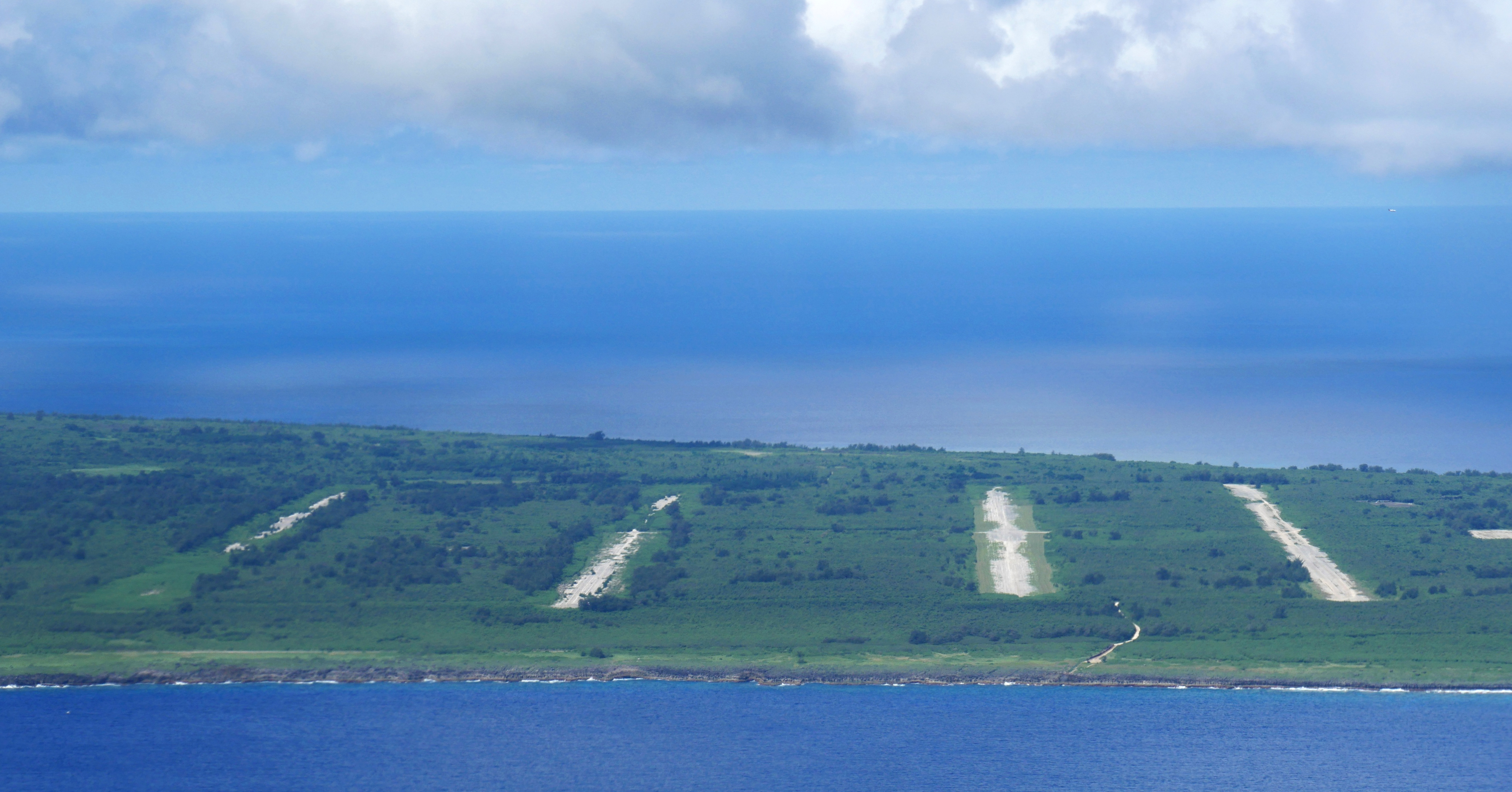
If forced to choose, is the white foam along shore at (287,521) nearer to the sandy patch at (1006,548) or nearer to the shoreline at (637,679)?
the shoreline at (637,679)

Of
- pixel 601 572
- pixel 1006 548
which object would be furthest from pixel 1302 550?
pixel 601 572

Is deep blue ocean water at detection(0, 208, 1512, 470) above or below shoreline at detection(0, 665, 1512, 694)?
above

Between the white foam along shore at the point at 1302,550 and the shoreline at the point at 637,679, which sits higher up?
the white foam along shore at the point at 1302,550

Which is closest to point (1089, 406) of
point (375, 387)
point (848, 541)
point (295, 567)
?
point (848, 541)

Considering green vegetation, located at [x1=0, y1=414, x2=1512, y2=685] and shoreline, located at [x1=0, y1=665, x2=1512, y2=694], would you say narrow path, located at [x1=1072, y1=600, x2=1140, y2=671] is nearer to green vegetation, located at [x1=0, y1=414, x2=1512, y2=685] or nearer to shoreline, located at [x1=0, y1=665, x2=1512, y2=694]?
green vegetation, located at [x1=0, y1=414, x2=1512, y2=685]

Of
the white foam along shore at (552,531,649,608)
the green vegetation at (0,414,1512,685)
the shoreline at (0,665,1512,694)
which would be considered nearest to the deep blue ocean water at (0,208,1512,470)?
the green vegetation at (0,414,1512,685)

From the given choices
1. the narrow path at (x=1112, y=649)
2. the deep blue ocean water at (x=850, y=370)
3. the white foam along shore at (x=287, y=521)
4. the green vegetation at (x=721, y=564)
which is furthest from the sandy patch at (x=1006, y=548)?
the white foam along shore at (x=287, y=521)
